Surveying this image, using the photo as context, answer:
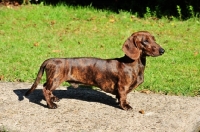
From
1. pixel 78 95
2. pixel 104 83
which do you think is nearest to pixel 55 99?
pixel 78 95

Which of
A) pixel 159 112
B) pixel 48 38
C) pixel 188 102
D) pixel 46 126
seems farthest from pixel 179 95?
pixel 48 38

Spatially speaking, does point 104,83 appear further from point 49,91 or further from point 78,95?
point 78,95

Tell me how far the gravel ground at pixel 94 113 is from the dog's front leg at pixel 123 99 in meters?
0.06

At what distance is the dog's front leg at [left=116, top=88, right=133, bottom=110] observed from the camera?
18.0 ft

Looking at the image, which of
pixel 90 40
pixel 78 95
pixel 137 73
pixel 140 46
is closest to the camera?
pixel 140 46

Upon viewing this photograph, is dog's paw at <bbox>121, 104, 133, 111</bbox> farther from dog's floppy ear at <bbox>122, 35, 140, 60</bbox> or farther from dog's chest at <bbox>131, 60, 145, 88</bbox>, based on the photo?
dog's floppy ear at <bbox>122, 35, 140, 60</bbox>

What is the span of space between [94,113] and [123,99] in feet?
1.26

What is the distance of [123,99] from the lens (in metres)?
5.55

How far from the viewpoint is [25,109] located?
5.66m

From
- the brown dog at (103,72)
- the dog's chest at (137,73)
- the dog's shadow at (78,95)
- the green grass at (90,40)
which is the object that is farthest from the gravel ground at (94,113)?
the green grass at (90,40)

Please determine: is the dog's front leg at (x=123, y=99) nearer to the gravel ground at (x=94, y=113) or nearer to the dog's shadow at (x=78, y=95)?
the gravel ground at (x=94, y=113)

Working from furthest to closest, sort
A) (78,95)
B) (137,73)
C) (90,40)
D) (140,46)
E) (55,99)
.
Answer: (90,40)
(78,95)
(55,99)
(137,73)
(140,46)

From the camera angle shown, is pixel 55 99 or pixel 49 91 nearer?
pixel 49 91

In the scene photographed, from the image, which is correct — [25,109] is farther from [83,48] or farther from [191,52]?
[191,52]
